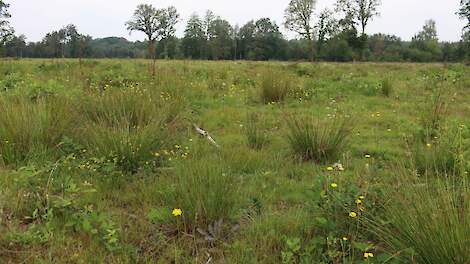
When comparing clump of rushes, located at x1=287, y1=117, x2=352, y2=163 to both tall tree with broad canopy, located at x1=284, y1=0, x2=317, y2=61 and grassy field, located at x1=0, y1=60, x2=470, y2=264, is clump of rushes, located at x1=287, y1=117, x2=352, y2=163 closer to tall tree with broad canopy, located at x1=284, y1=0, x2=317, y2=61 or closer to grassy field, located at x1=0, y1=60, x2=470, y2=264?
grassy field, located at x1=0, y1=60, x2=470, y2=264

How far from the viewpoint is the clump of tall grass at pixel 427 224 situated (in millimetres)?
1894

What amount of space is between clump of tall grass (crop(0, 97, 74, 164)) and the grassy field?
0.01 metres

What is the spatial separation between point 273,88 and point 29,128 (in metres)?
5.02

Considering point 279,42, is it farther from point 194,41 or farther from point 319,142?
point 319,142

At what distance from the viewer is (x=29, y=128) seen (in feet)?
12.5

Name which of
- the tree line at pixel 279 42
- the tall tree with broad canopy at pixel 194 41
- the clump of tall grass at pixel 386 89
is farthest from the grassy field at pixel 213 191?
the tall tree with broad canopy at pixel 194 41

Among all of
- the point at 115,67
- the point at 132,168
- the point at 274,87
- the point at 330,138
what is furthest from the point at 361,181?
the point at 115,67

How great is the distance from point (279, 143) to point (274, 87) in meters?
3.33

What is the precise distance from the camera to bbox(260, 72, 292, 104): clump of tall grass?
782 cm

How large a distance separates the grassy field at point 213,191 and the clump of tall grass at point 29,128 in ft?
0.04

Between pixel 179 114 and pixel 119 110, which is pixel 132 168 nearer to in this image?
pixel 119 110

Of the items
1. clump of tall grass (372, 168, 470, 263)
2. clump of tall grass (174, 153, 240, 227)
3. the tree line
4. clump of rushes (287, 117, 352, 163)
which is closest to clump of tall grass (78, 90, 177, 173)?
clump of tall grass (174, 153, 240, 227)

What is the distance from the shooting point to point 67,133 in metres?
4.24

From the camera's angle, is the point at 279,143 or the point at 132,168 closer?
the point at 132,168
